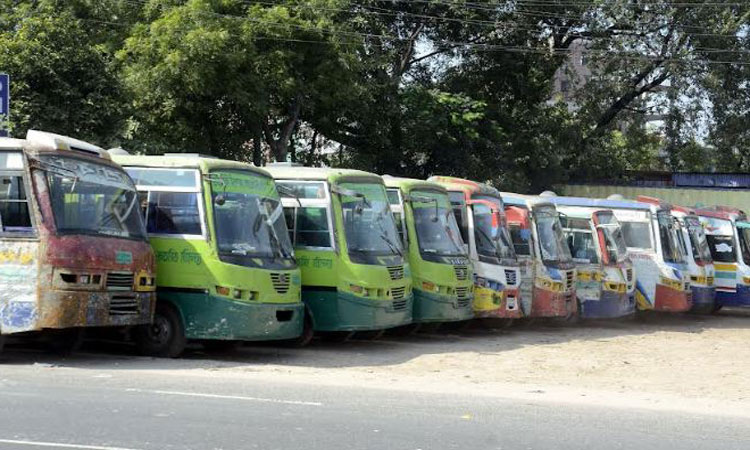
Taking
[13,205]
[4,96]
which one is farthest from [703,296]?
[13,205]

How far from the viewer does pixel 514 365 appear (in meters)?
15.4

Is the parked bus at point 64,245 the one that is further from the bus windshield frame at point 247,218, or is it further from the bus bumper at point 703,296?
the bus bumper at point 703,296

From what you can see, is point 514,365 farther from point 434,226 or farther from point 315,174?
point 315,174

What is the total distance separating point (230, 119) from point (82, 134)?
5.58m

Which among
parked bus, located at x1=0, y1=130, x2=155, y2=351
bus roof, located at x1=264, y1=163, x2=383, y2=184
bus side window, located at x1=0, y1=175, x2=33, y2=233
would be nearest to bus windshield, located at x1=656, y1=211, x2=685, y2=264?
bus roof, located at x1=264, y1=163, x2=383, y2=184

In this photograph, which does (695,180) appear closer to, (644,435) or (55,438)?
(644,435)

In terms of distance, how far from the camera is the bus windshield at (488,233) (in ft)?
62.2

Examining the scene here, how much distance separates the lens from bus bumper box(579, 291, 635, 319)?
21.9 metres

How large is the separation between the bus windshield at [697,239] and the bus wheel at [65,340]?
1650 centimetres

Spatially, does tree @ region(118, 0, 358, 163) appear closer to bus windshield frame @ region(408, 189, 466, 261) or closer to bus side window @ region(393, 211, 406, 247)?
bus windshield frame @ region(408, 189, 466, 261)

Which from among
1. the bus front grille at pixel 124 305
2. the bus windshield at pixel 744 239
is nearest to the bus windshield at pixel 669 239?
the bus windshield at pixel 744 239

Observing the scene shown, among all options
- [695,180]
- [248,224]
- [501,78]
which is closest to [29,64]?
[248,224]

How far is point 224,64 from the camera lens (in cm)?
2388

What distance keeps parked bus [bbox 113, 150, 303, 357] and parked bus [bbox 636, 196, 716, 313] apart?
12921 millimetres
